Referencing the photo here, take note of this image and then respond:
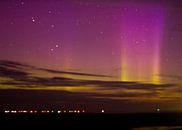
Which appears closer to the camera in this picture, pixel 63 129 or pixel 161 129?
pixel 161 129

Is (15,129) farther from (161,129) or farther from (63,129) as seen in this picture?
(161,129)

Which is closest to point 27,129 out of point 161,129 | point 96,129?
point 96,129

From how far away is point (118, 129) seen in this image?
53.3 metres

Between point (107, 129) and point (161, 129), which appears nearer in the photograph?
point (161, 129)

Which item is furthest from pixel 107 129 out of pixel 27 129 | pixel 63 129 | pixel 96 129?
pixel 27 129

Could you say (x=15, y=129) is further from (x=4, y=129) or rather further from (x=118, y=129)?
(x=118, y=129)

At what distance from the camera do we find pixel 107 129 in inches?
2136

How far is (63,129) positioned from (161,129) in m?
13.6

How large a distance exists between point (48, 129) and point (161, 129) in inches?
598

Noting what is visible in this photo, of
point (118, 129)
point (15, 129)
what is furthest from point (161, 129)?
point (15, 129)

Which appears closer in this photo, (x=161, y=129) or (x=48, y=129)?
(x=161, y=129)

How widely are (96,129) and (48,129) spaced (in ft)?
21.3

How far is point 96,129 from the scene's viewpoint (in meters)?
53.8

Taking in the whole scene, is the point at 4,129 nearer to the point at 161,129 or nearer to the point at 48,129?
the point at 48,129
